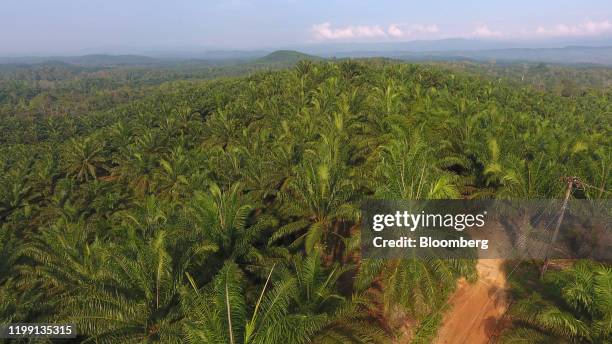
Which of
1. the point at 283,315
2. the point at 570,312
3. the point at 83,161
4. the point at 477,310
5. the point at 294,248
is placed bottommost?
Result: the point at 477,310

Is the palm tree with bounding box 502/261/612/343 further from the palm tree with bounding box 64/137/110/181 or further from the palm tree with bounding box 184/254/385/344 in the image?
the palm tree with bounding box 64/137/110/181

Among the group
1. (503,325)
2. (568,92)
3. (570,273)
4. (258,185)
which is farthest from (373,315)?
(568,92)

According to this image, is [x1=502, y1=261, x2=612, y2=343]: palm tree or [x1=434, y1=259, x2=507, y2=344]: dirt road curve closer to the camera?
[x1=502, y1=261, x2=612, y2=343]: palm tree

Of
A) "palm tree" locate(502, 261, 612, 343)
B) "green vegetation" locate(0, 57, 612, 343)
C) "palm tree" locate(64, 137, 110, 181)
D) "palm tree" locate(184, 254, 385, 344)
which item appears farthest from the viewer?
"palm tree" locate(64, 137, 110, 181)

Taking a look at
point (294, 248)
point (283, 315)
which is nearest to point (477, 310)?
point (294, 248)

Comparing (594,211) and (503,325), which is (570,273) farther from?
(594,211)

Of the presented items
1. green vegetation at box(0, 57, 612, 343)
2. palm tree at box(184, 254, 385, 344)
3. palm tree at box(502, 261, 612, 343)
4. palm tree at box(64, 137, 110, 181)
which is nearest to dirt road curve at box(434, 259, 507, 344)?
green vegetation at box(0, 57, 612, 343)

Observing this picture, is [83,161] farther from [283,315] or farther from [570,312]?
[570,312]

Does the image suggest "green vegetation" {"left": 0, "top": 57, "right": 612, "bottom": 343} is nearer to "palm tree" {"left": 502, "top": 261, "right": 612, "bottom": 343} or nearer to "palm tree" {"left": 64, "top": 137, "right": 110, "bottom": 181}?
"palm tree" {"left": 502, "top": 261, "right": 612, "bottom": 343}

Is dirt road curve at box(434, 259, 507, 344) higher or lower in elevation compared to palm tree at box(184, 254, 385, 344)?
lower

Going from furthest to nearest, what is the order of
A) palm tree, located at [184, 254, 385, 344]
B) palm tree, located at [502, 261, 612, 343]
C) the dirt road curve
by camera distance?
→ the dirt road curve, palm tree, located at [502, 261, 612, 343], palm tree, located at [184, 254, 385, 344]
